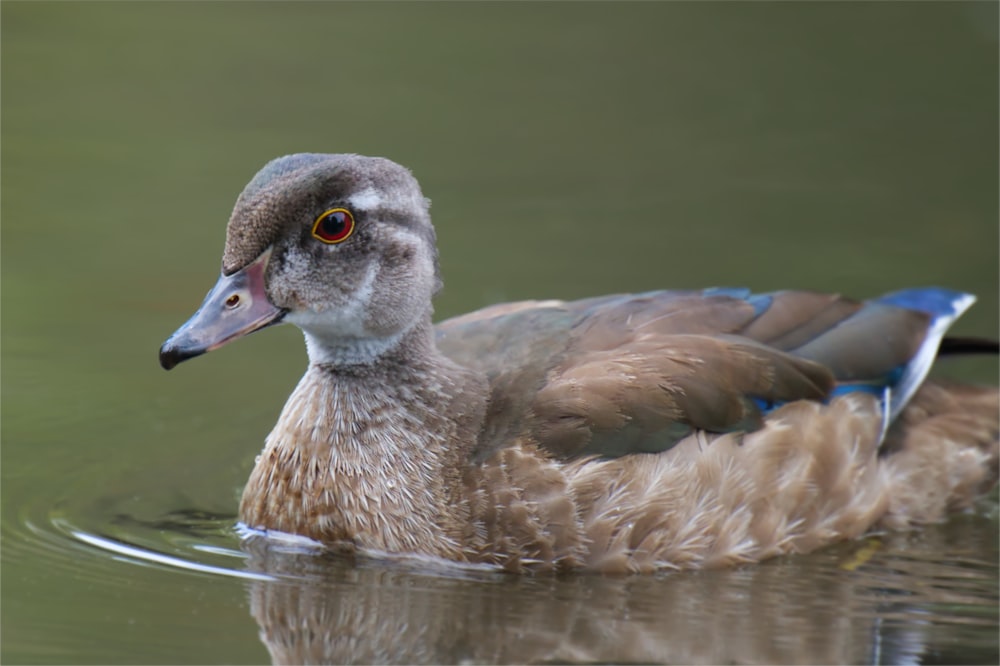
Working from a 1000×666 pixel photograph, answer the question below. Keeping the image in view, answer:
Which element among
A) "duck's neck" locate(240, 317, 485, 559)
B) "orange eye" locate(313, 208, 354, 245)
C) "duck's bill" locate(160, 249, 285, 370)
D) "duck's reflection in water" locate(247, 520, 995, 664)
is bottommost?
"duck's reflection in water" locate(247, 520, 995, 664)

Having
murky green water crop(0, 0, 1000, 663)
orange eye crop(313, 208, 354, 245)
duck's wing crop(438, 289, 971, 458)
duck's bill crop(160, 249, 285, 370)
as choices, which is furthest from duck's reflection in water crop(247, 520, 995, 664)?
orange eye crop(313, 208, 354, 245)

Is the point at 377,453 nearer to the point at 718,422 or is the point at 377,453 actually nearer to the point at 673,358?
the point at 673,358

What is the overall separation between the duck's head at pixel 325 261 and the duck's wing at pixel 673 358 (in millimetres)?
767

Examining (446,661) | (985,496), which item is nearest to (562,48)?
(985,496)

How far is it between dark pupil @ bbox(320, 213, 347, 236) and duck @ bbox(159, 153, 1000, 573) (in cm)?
1

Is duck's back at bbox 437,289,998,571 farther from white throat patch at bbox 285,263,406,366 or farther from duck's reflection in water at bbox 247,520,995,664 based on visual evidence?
white throat patch at bbox 285,263,406,366

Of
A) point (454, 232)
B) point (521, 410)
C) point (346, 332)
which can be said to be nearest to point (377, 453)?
point (346, 332)

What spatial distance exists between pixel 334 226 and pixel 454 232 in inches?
197

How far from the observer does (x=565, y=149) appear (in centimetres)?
1575

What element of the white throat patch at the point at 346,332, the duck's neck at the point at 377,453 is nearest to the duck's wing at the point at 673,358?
the duck's neck at the point at 377,453

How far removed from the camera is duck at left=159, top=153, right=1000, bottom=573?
8.60m

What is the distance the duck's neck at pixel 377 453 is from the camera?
346 inches

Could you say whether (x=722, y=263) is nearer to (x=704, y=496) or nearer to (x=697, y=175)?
(x=697, y=175)

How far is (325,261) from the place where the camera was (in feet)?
28.3
